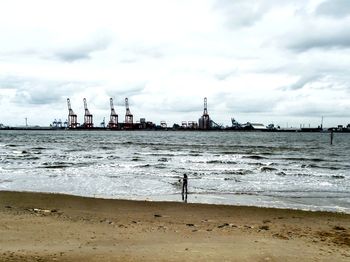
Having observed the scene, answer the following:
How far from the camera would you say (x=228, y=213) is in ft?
44.9

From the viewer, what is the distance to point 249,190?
814 inches

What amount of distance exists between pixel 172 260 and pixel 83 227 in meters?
3.77

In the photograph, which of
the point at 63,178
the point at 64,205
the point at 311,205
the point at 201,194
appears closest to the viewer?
the point at 64,205

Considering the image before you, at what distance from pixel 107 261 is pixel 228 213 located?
686 cm

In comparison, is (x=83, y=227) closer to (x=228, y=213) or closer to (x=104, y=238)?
(x=104, y=238)

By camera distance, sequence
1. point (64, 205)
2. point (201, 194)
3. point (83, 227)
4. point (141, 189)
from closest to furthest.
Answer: point (83, 227) → point (64, 205) → point (201, 194) → point (141, 189)

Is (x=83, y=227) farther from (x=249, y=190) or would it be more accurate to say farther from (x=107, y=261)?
(x=249, y=190)

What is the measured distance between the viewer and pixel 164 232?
33.6ft

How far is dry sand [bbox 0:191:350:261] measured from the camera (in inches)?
314

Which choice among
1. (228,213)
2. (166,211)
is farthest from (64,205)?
(228,213)

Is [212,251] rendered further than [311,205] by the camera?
No

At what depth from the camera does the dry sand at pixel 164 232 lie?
7973 mm

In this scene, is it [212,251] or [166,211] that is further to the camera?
[166,211]

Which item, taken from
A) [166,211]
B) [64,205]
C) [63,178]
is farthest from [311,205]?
[63,178]
